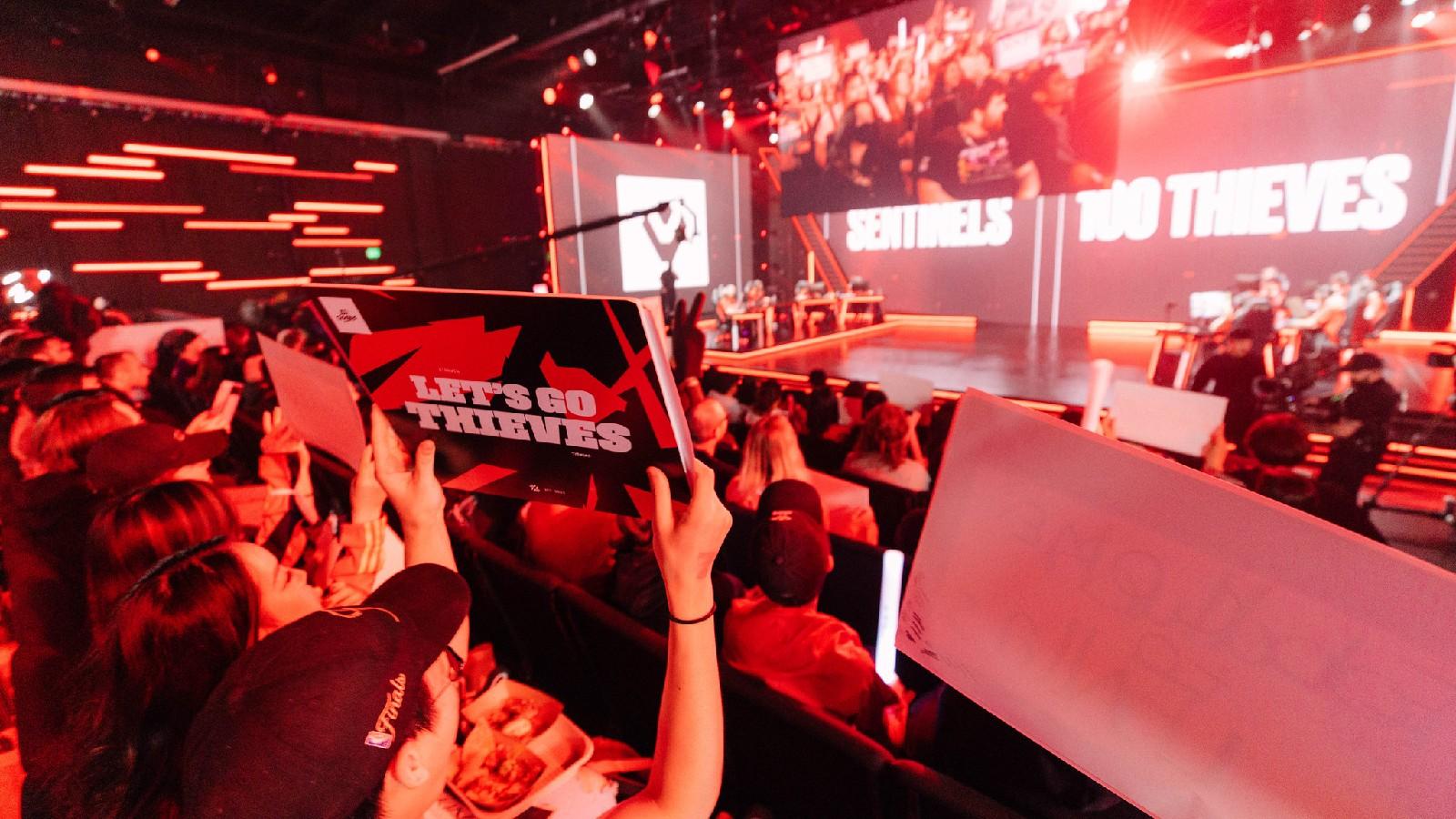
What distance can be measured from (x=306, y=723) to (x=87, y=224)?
1128 centimetres

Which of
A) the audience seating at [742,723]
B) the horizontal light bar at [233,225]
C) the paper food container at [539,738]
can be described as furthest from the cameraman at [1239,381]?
the horizontal light bar at [233,225]

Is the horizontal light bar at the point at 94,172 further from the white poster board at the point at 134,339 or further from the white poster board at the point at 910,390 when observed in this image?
the white poster board at the point at 910,390

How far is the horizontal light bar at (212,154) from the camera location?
8656mm

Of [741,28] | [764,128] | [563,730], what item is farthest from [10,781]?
[764,128]

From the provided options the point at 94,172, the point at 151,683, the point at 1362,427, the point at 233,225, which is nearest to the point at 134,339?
the point at 94,172

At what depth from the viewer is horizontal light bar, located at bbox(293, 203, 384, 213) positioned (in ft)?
33.4

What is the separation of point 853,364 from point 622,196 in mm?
4843

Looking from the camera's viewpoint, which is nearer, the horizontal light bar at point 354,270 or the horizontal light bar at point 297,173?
the horizontal light bar at point 297,173

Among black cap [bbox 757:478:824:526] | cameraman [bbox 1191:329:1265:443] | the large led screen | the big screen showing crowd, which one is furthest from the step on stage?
black cap [bbox 757:478:824:526]

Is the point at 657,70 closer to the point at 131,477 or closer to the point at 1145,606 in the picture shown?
the point at 131,477

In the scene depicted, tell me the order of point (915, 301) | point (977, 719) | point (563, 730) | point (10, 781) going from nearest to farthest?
1. point (977, 719)
2. point (563, 730)
3. point (10, 781)
4. point (915, 301)

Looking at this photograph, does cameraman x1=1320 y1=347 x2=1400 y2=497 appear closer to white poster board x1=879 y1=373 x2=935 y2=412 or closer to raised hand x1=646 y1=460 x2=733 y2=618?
white poster board x1=879 y1=373 x2=935 y2=412

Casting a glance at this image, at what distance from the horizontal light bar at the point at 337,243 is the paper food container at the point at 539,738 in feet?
36.8

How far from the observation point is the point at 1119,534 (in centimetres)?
71
